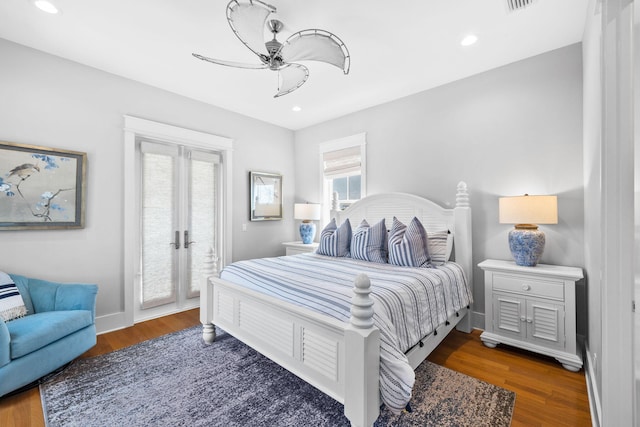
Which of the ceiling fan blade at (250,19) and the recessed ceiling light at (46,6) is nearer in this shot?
the ceiling fan blade at (250,19)

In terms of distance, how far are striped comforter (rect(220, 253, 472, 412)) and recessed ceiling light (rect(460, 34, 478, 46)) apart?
205 centimetres

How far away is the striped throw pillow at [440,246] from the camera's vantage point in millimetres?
2828

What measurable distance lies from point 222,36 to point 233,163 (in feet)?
6.47

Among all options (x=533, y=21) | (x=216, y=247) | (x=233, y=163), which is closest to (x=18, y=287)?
(x=216, y=247)

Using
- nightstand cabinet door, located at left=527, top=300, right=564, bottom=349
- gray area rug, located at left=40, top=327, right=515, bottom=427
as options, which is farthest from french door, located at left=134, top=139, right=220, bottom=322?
nightstand cabinet door, located at left=527, top=300, right=564, bottom=349

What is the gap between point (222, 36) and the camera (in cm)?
239

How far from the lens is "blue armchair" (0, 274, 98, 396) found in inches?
72.5

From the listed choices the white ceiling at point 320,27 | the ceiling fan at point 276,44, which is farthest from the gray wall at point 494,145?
the ceiling fan at point 276,44

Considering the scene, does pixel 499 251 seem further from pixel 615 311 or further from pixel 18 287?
pixel 18 287

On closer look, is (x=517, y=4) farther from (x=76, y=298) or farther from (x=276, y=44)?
(x=76, y=298)

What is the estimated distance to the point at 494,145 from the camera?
2.97 metres

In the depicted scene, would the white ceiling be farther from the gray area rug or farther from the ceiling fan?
the gray area rug

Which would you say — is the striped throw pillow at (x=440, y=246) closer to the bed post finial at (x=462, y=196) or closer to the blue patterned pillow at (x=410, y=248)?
the blue patterned pillow at (x=410, y=248)

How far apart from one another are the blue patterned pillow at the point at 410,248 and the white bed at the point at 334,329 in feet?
1.64
